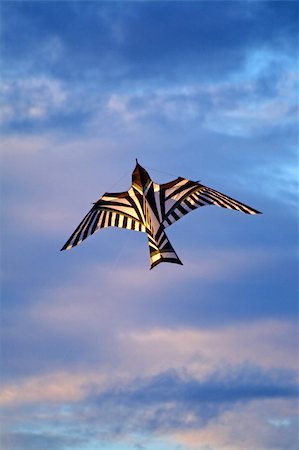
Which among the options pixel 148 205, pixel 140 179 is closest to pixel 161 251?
pixel 148 205

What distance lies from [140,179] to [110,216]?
117 inches

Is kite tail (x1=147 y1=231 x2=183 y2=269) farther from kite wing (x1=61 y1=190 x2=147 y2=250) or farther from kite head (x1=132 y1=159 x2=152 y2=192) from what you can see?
kite head (x1=132 y1=159 x2=152 y2=192)

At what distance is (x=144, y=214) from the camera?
45969 millimetres

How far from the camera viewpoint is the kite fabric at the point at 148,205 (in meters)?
45.5

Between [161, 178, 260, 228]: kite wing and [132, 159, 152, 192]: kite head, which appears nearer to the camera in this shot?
[161, 178, 260, 228]: kite wing

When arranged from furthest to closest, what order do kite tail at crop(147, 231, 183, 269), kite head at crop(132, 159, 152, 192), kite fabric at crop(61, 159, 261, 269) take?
kite head at crop(132, 159, 152, 192), kite fabric at crop(61, 159, 261, 269), kite tail at crop(147, 231, 183, 269)

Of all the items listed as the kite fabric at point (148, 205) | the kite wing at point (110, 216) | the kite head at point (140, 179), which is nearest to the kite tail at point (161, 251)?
the kite fabric at point (148, 205)

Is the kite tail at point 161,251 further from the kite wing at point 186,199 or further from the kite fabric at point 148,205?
the kite wing at point 186,199

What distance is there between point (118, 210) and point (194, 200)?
4.75 metres

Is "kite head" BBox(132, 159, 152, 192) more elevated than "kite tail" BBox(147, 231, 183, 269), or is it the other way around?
"kite head" BBox(132, 159, 152, 192)

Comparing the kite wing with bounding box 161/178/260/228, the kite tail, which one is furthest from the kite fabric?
the kite tail

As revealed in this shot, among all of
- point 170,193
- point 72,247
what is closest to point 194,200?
point 170,193

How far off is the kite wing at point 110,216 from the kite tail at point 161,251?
1.59 metres

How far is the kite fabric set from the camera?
4553 cm
